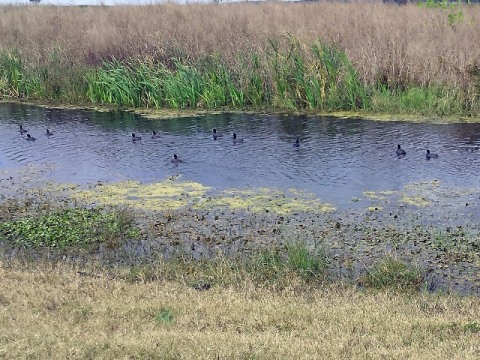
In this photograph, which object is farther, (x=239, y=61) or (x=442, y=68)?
(x=239, y=61)

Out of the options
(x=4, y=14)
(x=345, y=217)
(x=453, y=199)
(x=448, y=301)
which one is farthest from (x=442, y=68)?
(x=4, y=14)

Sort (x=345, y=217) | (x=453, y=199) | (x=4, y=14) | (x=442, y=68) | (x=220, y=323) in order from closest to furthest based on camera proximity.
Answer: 1. (x=220, y=323)
2. (x=345, y=217)
3. (x=453, y=199)
4. (x=442, y=68)
5. (x=4, y=14)

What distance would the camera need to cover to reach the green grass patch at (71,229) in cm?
834

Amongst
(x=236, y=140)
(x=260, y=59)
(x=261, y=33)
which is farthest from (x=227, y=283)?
(x=261, y=33)

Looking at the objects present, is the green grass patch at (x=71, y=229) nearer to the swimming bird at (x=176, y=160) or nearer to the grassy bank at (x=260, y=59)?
the swimming bird at (x=176, y=160)

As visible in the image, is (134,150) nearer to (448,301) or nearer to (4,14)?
(448,301)

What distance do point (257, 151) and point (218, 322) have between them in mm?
7111

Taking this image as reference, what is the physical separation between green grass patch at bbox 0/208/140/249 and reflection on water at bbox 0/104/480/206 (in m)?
1.95

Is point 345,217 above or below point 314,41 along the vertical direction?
below

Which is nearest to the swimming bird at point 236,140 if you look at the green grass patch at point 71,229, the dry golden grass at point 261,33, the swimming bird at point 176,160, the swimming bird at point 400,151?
the swimming bird at point 176,160

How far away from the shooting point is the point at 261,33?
17422 mm

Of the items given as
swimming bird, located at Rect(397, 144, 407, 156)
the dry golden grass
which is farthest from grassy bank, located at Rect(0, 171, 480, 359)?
the dry golden grass

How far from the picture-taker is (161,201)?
32.5 feet

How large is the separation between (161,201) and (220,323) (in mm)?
4343
